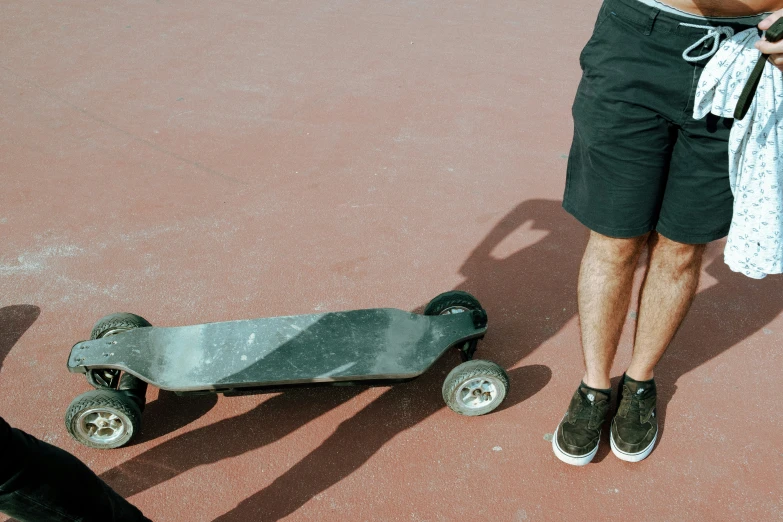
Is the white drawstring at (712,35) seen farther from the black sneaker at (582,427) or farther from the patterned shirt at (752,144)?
the black sneaker at (582,427)

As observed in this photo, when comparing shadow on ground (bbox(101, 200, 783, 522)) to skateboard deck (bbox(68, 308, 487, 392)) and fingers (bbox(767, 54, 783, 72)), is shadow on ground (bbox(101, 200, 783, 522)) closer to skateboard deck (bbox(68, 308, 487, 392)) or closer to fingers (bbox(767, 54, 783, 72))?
skateboard deck (bbox(68, 308, 487, 392))

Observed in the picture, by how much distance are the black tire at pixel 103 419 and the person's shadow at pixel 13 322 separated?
2.86 ft

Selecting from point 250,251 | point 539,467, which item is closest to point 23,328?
point 250,251

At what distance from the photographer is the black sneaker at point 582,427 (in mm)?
2775

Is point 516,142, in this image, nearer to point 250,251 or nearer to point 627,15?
point 250,251

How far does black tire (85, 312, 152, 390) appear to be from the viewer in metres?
3.01

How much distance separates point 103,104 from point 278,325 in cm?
369

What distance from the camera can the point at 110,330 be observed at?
3.15 meters

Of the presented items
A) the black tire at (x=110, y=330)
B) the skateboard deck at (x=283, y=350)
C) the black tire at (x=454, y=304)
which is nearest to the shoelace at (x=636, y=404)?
the skateboard deck at (x=283, y=350)

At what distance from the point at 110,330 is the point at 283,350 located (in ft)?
2.77

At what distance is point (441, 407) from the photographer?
10.1ft

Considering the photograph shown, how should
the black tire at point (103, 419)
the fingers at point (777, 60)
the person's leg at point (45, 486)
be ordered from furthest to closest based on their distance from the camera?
the black tire at point (103, 419) → the fingers at point (777, 60) → the person's leg at point (45, 486)

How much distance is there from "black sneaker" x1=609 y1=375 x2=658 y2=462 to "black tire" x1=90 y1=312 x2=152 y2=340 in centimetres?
220

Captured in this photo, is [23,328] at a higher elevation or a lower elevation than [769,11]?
lower
